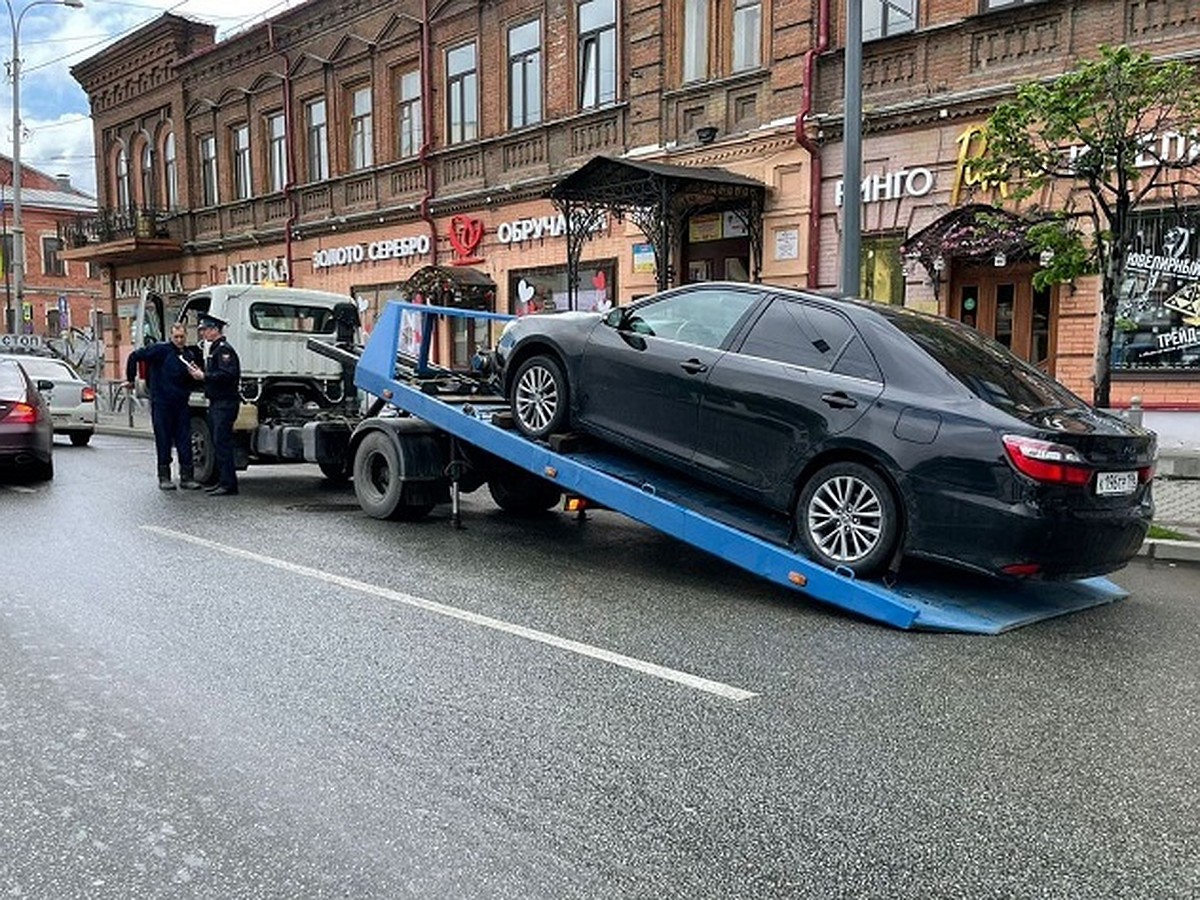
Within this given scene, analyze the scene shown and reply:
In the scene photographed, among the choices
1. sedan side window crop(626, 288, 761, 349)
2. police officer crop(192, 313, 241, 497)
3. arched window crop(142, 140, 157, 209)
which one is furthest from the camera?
arched window crop(142, 140, 157, 209)

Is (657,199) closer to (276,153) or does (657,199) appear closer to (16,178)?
(276,153)

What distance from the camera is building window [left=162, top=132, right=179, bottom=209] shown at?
2984cm

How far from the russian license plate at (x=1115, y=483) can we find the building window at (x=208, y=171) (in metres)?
27.2

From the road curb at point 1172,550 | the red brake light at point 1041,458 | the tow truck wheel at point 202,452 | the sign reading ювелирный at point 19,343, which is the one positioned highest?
the sign reading ювелирный at point 19,343

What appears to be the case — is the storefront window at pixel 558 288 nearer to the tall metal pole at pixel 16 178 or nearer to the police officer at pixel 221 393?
the police officer at pixel 221 393

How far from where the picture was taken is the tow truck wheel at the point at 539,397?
7453 mm

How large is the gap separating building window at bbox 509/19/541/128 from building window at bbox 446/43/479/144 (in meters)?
0.97

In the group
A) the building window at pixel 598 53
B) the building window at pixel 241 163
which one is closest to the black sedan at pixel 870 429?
the building window at pixel 598 53

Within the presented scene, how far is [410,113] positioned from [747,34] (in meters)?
8.91

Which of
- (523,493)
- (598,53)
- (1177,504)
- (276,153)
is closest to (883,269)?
(1177,504)

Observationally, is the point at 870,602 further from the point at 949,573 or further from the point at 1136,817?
the point at 1136,817

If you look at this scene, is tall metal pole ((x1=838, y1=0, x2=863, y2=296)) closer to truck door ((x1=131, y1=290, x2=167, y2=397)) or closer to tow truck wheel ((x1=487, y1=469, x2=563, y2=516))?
tow truck wheel ((x1=487, y1=469, x2=563, y2=516))

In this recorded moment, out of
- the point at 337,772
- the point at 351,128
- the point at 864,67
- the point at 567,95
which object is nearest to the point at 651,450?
the point at 337,772

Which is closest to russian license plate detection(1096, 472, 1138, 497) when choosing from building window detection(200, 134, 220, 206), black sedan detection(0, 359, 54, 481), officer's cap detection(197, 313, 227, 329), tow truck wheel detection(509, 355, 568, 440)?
tow truck wheel detection(509, 355, 568, 440)
